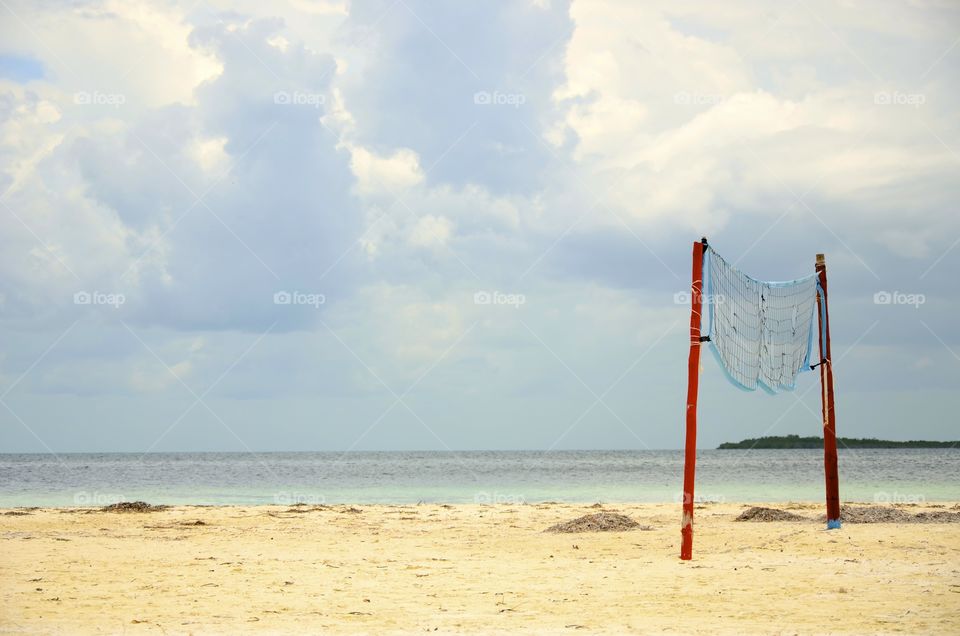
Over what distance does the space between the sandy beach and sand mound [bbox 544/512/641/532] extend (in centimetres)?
33

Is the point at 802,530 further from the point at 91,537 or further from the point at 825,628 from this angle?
the point at 91,537

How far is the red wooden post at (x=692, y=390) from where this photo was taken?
1074cm

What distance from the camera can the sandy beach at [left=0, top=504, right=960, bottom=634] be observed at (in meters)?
7.68

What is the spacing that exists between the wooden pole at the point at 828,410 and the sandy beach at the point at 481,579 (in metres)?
0.45

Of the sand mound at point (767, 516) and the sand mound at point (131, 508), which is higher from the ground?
the sand mound at point (767, 516)

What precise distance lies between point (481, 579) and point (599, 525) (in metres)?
5.31

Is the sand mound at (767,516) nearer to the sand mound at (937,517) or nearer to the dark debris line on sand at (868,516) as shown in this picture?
the dark debris line on sand at (868,516)

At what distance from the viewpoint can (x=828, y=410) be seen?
1356cm
